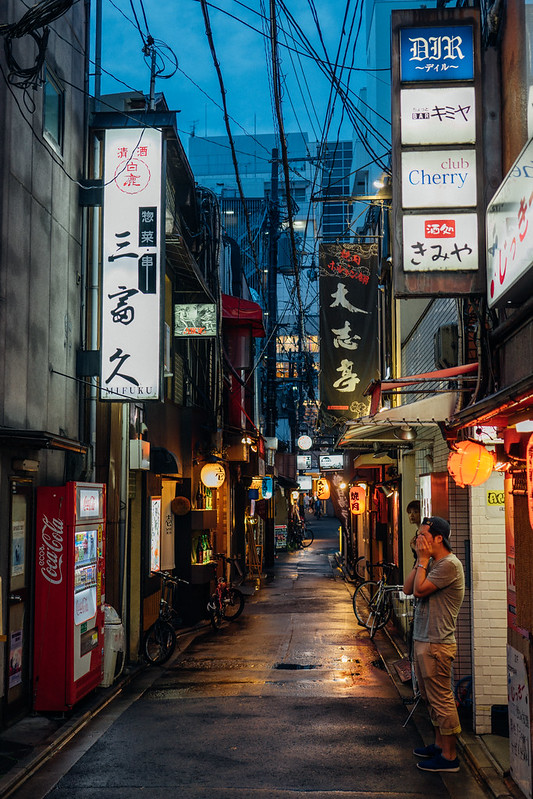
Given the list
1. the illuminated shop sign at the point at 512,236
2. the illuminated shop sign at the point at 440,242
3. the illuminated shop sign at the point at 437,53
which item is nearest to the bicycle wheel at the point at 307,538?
the illuminated shop sign at the point at 440,242

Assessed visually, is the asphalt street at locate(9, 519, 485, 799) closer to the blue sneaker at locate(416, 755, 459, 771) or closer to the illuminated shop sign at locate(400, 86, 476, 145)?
the blue sneaker at locate(416, 755, 459, 771)

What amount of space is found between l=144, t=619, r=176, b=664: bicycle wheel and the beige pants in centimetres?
682

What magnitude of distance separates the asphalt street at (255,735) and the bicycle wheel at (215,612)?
5.69 feet

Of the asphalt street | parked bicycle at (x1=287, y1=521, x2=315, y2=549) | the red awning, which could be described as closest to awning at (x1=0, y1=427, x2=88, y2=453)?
the asphalt street

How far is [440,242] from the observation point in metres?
7.89

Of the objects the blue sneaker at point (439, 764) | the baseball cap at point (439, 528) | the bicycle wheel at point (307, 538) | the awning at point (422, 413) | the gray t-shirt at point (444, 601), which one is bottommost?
the bicycle wheel at point (307, 538)

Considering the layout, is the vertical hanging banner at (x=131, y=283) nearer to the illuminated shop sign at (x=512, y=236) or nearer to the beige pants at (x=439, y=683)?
the beige pants at (x=439, y=683)

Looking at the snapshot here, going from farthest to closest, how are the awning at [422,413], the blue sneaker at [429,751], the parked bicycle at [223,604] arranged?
the parked bicycle at [223,604]
the awning at [422,413]
the blue sneaker at [429,751]

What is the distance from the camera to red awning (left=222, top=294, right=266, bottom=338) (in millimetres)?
25453

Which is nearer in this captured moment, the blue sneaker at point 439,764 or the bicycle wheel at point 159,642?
the blue sneaker at point 439,764

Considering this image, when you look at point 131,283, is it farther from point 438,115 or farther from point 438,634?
point 438,634

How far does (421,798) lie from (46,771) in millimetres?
3880

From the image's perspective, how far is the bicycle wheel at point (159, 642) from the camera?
13.8 m

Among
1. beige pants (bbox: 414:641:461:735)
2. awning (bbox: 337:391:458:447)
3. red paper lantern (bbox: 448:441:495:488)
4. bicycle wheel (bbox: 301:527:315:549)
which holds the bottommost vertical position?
bicycle wheel (bbox: 301:527:315:549)
